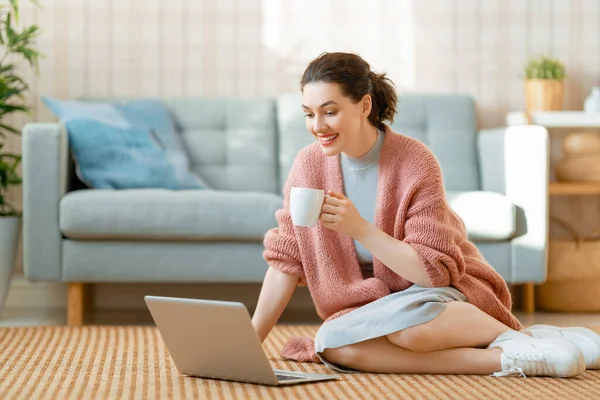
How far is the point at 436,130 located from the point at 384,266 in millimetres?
1703

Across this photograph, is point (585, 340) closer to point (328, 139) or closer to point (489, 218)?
point (328, 139)

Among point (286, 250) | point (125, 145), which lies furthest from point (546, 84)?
point (286, 250)

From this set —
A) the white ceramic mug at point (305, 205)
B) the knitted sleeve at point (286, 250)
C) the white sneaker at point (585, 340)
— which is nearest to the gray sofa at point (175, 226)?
the knitted sleeve at point (286, 250)

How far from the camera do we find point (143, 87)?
380 cm

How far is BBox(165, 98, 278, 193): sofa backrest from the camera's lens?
11.7 feet

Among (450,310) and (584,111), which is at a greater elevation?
(584,111)

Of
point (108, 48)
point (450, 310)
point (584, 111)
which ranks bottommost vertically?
point (450, 310)

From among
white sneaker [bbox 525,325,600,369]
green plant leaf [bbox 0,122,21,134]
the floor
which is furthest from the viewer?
green plant leaf [bbox 0,122,21,134]

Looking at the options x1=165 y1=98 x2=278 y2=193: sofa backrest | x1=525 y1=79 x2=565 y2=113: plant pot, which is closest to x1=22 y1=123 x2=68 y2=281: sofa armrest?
x1=165 y1=98 x2=278 y2=193: sofa backrest

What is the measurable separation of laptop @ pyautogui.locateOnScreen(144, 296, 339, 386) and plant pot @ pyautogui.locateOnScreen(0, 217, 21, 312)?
4.57ft

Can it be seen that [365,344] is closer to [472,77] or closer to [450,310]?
[450,310]

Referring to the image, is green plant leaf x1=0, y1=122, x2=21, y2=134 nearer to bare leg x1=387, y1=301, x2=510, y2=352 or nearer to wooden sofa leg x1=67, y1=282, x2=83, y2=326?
wooden sofa leg x1=67, y1=282, x2=83, y2=326

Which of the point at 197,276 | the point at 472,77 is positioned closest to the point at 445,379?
the point at 197,276

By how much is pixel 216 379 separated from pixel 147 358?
383 millimetres
